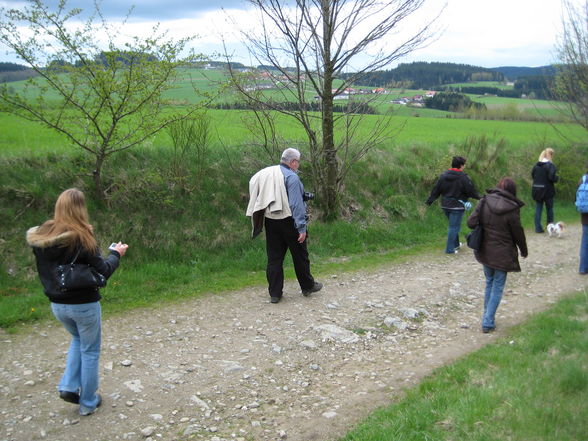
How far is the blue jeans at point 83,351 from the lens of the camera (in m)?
4.53

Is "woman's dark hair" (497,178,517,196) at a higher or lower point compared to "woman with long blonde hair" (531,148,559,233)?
higher

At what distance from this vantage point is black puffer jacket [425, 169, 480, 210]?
10.1 m

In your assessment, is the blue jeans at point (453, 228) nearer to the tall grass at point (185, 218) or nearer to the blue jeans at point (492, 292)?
the tall grass at point (185, 218)

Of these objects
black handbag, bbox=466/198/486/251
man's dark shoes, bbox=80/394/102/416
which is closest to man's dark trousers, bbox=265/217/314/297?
black handbag, bbox=466/198/486/251

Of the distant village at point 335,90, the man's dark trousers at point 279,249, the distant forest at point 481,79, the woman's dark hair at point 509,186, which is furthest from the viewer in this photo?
the distant forest at point 481,79

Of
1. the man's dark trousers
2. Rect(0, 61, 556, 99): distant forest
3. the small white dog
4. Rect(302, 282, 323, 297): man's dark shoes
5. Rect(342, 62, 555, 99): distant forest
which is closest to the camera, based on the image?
the man's dark trousers

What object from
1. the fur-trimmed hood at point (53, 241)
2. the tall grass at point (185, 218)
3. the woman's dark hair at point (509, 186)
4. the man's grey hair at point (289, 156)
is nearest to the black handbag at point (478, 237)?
the woman's dark hair at point (509, 186)

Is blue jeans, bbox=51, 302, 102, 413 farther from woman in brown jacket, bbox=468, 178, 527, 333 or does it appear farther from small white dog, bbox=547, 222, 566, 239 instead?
small white dog, bbox=547, 222, 566, 239

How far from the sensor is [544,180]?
479 inches

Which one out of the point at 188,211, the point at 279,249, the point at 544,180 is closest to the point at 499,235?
the point at 279,249

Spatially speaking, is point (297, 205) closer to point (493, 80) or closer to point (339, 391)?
point (339, 391)

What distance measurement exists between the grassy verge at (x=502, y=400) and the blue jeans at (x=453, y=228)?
14.7ft

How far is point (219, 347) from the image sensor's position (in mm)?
6230

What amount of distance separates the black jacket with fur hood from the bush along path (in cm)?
114
